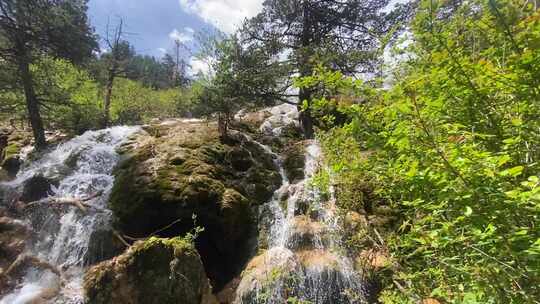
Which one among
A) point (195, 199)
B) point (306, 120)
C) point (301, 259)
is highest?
point (306, 120)

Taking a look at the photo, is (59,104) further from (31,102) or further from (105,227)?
(105,227)

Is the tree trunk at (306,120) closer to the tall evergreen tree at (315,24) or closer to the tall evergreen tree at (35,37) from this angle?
the tall evergreen tree at (315,24)

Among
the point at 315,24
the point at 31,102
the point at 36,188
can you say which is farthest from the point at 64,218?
the point at 315,24

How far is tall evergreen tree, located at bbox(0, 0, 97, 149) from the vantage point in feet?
31.5

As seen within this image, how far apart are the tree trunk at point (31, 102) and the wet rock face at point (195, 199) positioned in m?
4.43

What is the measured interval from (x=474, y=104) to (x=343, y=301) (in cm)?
492

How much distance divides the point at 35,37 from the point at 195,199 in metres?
8.42

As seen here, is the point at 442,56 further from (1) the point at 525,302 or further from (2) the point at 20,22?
(2) the point at 20,22

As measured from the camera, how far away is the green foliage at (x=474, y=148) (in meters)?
1.42

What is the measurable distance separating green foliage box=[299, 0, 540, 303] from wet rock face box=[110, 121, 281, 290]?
15.9ft

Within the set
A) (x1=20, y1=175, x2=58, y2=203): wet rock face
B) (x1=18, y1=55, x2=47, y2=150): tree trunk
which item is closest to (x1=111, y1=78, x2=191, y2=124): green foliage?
(x1=18, y1=55, x2=47, y2=150): tree trunk

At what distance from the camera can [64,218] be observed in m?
7.04

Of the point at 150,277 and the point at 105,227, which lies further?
the point at 105,227

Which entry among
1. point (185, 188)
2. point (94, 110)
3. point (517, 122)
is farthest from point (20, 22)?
point (517, 122)
